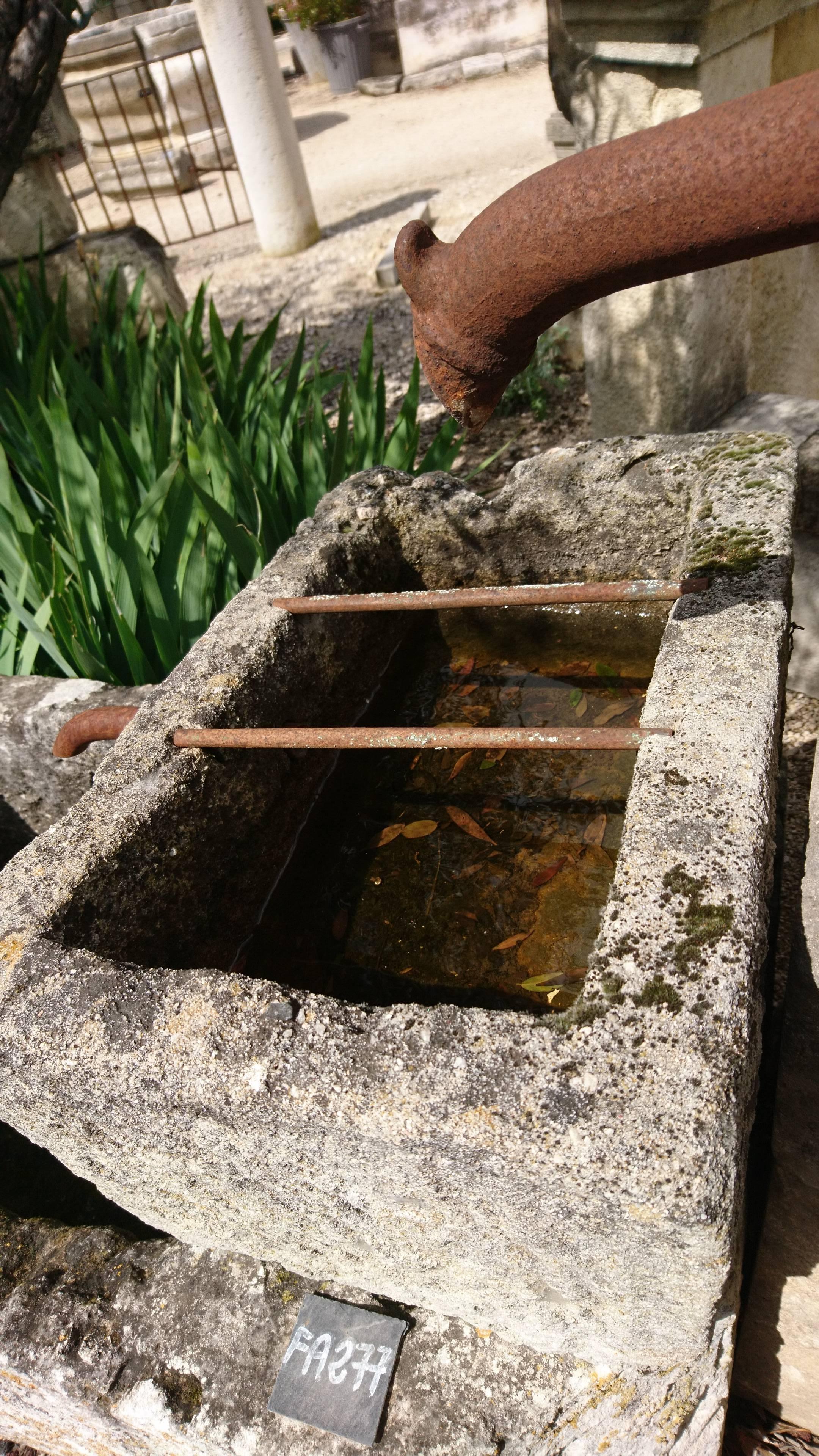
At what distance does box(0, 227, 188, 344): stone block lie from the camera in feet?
14.6

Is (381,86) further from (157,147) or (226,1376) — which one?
(226,1376)

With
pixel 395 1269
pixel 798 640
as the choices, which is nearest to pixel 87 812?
pixel 395 1269

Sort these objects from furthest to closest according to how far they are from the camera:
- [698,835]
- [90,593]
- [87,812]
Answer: [90,593] < [87,812] < [698,835]

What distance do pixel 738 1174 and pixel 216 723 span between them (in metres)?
0.95

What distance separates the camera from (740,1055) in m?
0.87

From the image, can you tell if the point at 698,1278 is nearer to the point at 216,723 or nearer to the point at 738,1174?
the point at 738,1174

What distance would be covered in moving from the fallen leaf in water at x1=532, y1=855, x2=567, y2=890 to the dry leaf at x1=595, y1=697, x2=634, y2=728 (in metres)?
0.29

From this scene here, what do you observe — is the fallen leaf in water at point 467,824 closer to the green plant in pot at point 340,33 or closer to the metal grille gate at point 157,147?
the metal grille gate at point 157,147

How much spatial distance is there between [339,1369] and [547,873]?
732 millimetres

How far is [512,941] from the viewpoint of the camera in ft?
4.47

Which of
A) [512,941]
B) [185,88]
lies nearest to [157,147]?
[185,88]

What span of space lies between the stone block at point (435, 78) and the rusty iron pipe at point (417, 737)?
10572 millimetres

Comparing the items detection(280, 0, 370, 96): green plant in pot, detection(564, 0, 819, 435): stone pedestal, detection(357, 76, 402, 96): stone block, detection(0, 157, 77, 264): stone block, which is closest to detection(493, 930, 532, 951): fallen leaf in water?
detection(564, 0, 819, 435): stone pedestal

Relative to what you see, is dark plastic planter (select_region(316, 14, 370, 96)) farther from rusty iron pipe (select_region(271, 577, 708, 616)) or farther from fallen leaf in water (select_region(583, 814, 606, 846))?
fallen leaf in water (select_region(583, 814, 606, 846))
